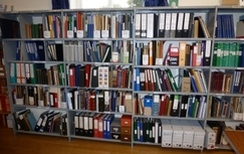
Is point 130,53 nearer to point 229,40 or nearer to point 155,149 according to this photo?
point 229,40

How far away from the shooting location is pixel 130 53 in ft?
7.70

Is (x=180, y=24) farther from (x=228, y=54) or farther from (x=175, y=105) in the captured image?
(x=175, y=105)

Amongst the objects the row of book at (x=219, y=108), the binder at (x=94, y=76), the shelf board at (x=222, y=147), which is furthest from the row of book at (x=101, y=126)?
the shelf board at (x=222, y=147)

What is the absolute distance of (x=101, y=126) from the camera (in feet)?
8.39

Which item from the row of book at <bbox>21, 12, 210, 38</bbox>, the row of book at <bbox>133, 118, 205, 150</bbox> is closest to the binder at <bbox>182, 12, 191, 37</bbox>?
the row of book at <bbox>21, 12, 210, 38</bbox>

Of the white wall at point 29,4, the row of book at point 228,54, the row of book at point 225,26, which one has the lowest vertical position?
the row of book at point 228,54

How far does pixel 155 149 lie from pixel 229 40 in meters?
1.76

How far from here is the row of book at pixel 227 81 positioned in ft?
7.27

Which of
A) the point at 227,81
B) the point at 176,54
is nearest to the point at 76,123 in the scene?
the point at 176,54

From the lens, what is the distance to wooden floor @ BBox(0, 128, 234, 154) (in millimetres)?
2404

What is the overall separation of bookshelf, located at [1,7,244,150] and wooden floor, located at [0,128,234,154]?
10 centimetres

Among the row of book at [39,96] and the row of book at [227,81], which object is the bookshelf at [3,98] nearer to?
the row of book at [39,96]

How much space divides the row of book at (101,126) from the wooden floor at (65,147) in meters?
Result: 0.13

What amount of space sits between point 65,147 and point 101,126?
604 mm
